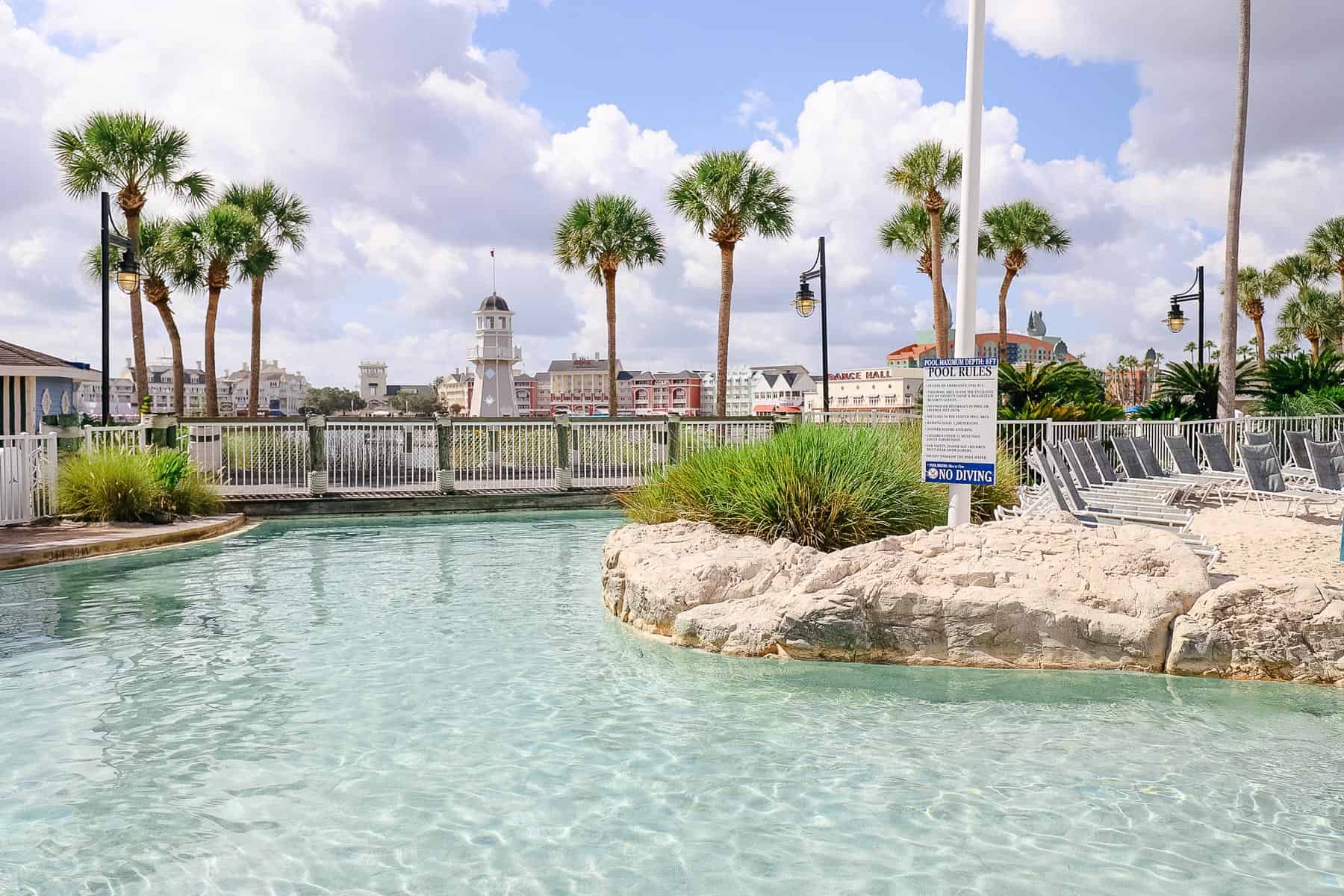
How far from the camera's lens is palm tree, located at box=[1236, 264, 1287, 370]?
58.2m

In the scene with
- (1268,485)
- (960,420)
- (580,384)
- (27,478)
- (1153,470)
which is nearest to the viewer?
(960,420)

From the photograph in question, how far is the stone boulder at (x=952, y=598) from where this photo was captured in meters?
6.42

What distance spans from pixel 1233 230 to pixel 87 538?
77.6 feet

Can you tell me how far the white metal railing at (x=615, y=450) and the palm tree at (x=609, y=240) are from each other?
16797mm

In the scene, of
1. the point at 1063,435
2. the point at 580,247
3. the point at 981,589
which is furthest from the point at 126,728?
the point at 580,247

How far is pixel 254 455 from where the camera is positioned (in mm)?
17812

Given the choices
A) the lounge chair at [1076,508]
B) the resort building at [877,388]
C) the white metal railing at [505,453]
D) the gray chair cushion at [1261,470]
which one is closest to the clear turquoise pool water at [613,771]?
the lounge chair at [1076,508]

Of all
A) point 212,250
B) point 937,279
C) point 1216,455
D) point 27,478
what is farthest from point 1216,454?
point 212,250

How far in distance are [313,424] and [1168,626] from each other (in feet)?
48.9

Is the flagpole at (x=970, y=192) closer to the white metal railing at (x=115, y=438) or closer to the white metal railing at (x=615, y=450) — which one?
the white metal railing at (x=615, y=450)

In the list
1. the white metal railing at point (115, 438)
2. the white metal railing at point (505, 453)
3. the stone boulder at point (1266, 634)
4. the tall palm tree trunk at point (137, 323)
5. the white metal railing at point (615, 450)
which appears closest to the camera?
the stone boulder at point (1266, 634)

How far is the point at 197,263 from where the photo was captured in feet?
117

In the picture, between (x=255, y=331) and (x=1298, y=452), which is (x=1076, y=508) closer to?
(x=1298, y=452)

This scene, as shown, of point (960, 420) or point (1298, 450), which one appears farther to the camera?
point (1298, 450)
